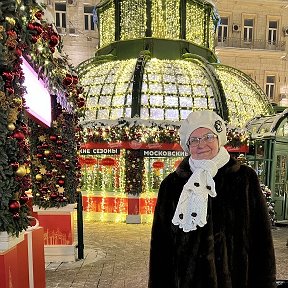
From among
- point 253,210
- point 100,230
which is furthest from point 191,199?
point 100,230

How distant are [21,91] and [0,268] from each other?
1.28 metres

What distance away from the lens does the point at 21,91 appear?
109 inches

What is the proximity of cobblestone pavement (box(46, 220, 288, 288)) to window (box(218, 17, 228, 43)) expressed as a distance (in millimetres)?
11577

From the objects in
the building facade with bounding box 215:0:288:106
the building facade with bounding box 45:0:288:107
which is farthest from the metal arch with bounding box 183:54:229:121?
the building facade with bounding box 215:0:288:106

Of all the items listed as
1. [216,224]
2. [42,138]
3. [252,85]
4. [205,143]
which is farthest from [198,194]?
[252,85]

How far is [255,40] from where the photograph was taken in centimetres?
1808

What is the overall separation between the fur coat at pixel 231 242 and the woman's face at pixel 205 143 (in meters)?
0.13

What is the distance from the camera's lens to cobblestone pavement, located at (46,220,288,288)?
17.0 ft

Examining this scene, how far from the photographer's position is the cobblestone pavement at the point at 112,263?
5168 mm

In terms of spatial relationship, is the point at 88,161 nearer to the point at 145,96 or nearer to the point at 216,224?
the point at 145,96

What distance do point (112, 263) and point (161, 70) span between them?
22.8ft

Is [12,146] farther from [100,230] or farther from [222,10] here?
[222,10]

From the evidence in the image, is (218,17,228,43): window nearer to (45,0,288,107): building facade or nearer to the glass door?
(45,0,288,107): building facade

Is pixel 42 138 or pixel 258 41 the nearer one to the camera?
pixel 42 138
